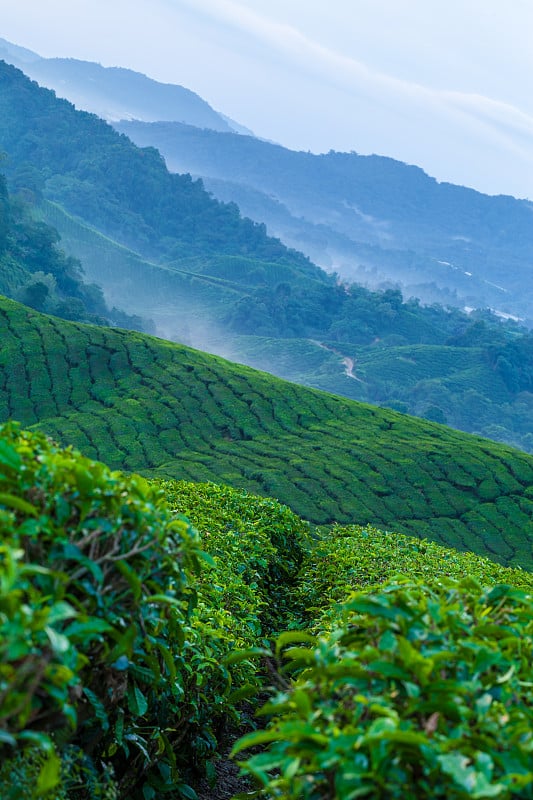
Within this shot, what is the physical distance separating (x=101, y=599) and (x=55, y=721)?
0.98 feet

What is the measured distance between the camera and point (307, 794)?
5.41 feet

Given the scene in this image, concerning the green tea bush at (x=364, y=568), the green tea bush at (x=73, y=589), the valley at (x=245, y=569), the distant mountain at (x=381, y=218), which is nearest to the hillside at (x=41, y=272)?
the valley at (x=245, y=569)

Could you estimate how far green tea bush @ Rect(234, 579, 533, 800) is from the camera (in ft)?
A: 5.04

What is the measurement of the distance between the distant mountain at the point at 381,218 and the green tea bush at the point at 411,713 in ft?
559

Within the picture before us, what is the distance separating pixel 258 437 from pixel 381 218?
602ft

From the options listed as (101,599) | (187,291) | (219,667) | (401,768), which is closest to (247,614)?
(219,667)

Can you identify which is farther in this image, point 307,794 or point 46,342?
point 46,342

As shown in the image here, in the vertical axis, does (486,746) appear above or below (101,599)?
above

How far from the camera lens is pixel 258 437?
21.5 m

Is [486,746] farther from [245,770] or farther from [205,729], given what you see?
[205,729]

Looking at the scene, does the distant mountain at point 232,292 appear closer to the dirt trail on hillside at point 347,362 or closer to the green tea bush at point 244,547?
the dirt trail on hillside at point 347,362

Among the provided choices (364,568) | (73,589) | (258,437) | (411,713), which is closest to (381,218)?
(258,437)

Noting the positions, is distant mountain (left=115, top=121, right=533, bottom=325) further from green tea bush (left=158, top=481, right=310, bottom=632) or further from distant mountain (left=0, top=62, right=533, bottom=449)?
green tea bush (left=158, top=481, right=310, bottom=632)

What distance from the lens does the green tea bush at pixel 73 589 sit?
150cm
